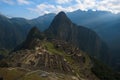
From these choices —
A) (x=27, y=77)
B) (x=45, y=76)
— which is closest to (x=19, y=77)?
(x=27, y=77)

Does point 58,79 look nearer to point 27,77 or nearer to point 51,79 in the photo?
point 51,79

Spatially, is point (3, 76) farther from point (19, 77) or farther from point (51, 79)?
point (51, 79)

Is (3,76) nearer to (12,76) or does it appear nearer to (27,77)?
(12,76)

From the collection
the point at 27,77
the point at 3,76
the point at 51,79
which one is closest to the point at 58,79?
the point at 51,79

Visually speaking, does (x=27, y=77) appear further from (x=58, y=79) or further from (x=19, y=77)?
(x=58, y=79)

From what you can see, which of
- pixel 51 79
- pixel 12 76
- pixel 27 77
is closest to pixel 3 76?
pixel 12 76

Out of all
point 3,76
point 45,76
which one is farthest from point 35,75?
point 3,76
